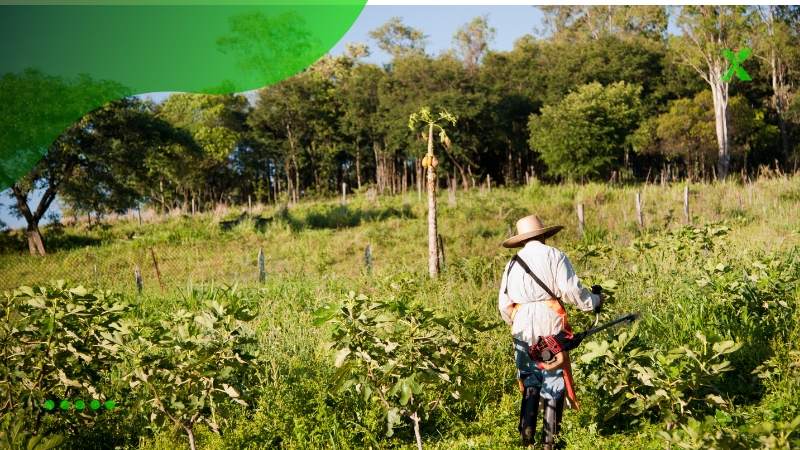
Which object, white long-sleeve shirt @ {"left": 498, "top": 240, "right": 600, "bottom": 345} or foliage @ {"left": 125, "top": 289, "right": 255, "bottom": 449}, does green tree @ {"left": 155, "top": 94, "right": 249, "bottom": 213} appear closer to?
foliage @ {"left": 125, "top": 289, "right": 255, "bottom": 449}

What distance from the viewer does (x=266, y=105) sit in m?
28.9

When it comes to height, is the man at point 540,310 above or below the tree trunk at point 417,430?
above

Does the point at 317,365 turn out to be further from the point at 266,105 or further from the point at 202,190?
the point at 202,190

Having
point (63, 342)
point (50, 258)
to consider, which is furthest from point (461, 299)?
point (50, 258)

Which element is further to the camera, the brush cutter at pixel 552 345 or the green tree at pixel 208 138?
the green tree at pixel 208 138

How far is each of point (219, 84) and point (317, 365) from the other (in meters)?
1.93

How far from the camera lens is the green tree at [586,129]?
26.9 m

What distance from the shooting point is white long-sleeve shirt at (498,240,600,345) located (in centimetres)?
328

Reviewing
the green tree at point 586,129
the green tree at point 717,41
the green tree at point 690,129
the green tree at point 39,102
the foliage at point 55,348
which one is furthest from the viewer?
the green tree at point 690,129

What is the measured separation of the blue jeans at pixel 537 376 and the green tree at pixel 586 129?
80.5 ft
